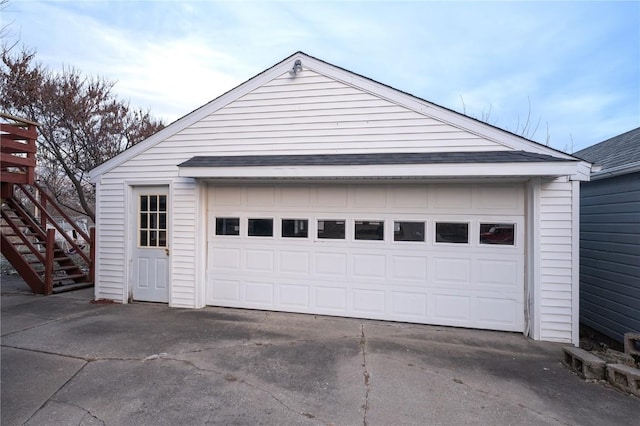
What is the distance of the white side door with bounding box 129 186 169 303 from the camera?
6.38 meters

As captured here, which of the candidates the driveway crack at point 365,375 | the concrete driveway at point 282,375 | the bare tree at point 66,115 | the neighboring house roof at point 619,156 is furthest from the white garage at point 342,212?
the bare tree at point 66,115

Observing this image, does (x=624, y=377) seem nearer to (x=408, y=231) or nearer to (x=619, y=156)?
(x=408, y=231)

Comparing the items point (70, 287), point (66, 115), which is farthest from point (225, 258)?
point (66, 115)

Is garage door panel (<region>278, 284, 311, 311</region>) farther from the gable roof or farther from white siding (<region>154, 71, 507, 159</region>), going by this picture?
the gable roof

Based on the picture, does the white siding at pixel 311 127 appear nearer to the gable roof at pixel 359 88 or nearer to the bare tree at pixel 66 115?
the gable roof at pixel 359 88

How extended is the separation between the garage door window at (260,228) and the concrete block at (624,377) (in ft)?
16.8

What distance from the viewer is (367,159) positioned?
17.1 ft

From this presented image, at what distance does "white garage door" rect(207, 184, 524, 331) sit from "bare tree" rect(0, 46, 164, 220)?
8.65m

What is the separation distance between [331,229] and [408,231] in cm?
138

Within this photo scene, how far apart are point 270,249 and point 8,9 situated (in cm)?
736

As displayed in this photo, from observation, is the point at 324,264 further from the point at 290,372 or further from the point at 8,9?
the point at 8,9

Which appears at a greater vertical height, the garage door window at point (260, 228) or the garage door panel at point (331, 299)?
the garage door window at point (260, 228)

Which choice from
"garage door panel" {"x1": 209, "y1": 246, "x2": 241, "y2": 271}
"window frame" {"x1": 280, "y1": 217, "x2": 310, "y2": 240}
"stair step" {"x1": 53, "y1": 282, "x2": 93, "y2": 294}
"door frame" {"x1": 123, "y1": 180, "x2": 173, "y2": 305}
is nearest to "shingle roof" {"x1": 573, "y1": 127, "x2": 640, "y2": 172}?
"window frame" {"x1": 280, "y1": 217, "x2": 310, "y2": 240}

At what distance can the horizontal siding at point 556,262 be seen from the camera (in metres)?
4.83
